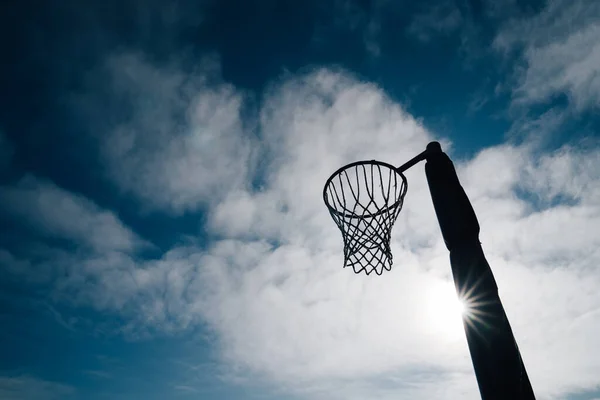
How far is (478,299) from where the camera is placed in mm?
3170

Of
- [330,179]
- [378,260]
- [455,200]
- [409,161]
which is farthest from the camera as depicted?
[330,179]

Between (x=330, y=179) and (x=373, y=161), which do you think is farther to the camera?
(x=330, y=179)

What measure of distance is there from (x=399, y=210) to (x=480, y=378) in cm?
303

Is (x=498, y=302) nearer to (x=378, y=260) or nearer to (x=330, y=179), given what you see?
(x=378, y=260)

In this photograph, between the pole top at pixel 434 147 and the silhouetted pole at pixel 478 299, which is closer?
the silhouetted pole at pixel 478 299

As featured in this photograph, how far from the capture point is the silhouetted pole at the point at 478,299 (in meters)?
2.86

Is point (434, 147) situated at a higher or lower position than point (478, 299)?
higher

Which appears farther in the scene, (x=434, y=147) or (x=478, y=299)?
(x=434, y=147)

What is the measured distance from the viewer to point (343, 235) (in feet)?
18.1

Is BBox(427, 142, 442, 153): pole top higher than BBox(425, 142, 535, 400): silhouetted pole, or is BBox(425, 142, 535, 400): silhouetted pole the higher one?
BBox(427, 142, 442, 153): pole top

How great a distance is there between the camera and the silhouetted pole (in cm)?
286

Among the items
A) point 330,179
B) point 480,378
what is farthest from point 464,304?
point 330,179

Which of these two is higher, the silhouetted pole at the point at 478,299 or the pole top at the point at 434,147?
the pole top at the point at 434,147

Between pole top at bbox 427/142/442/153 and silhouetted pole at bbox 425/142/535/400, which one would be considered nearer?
silhouetted pole at bbox 425/142/535/400
